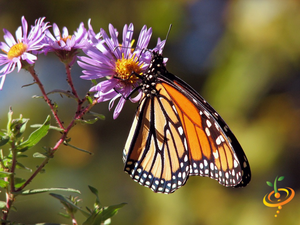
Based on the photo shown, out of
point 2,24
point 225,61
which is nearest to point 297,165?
point 225,61

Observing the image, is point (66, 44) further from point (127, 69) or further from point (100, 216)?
point (100, 216)

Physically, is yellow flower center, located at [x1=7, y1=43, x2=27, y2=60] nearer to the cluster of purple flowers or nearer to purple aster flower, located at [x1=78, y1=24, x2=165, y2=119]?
the cluster of purple flowers

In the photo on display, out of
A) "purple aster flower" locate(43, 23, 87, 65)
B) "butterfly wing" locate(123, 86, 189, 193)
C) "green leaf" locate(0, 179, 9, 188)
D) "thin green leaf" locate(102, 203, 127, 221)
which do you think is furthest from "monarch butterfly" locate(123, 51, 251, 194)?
"green leaf" locate(0, 179, 9, 188)

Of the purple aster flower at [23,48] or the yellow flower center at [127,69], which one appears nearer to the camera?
the purple aster flower at [23,48]

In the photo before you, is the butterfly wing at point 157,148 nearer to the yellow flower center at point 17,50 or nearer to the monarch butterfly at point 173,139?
the monarch butterfly at point 173,139

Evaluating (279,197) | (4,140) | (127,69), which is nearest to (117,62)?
(127,69)

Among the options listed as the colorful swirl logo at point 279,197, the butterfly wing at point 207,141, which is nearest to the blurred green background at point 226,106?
the colorful swirl logo at point 279,197

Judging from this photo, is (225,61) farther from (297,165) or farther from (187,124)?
(187,124)
